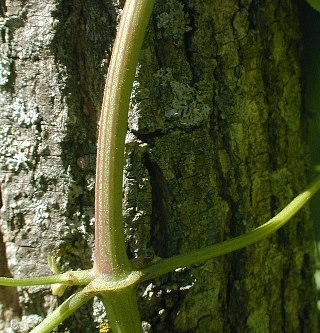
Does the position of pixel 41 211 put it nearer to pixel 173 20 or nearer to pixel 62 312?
pixel 62 312

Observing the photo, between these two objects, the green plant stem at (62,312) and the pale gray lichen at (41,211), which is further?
the pale gray lichen at (41,211)

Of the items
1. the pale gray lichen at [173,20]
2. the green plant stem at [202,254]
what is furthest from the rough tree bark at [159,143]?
the green plant stem at [202,254]

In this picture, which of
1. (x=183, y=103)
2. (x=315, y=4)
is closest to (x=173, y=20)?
(x=183, y=103)

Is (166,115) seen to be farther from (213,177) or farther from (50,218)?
(50,218)

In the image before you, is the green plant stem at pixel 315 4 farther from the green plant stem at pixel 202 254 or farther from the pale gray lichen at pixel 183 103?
the green plant stem at pixel 202 254

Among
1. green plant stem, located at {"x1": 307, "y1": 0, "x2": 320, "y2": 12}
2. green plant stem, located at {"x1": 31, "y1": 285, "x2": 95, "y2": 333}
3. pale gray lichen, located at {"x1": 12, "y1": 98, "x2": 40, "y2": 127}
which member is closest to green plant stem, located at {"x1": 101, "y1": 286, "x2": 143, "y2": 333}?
green plant stem, located at {"x1": 31, "y1": 285, "x2": 95, "y2": 333}

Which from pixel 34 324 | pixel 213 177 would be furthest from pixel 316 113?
pixel 34 324
